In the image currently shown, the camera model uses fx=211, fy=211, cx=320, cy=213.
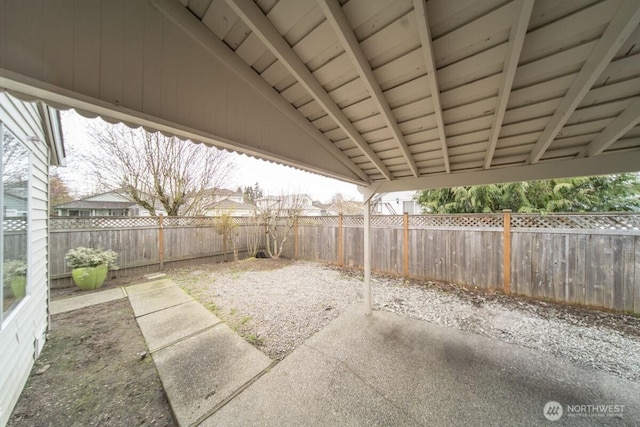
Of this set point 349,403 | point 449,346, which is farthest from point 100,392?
point 449,346

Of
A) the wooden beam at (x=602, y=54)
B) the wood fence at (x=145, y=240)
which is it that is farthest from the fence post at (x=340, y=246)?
the wooden beam at (x=602, y=54)

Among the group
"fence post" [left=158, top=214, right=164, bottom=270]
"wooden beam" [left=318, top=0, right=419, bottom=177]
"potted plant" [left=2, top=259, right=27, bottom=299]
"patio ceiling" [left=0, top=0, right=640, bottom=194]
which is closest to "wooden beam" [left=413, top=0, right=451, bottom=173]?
"patio ceiling" [left=0, top=0, right=640, bottom=194]

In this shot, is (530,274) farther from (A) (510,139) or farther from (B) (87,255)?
(B) (87,255)

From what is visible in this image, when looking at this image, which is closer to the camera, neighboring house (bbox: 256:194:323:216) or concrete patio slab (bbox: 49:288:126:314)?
concrete patio slab (bbox: 49:288:126:314)

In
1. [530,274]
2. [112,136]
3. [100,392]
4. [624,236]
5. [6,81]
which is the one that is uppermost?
[112,136]

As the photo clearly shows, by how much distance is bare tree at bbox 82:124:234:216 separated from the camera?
6770 millimetres

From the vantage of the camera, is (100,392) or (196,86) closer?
(196,86)

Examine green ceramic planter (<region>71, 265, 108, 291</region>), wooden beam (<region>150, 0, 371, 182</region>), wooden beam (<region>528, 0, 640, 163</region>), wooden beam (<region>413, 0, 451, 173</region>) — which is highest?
wooden beam (<region>150, 0, 371, 182</region>)

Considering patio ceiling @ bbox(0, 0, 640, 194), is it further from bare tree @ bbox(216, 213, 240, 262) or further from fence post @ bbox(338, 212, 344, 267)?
bare tree @ bbox(216, 213, 240, 262)

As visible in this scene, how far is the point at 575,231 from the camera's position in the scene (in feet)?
11.0

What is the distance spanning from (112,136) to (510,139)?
9815 mm

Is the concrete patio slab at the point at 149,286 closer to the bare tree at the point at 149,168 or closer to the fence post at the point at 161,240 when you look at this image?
the fence post at the point at 161,240

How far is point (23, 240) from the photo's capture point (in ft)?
6.86

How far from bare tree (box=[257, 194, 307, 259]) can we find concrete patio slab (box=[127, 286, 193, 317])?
10.9ft
